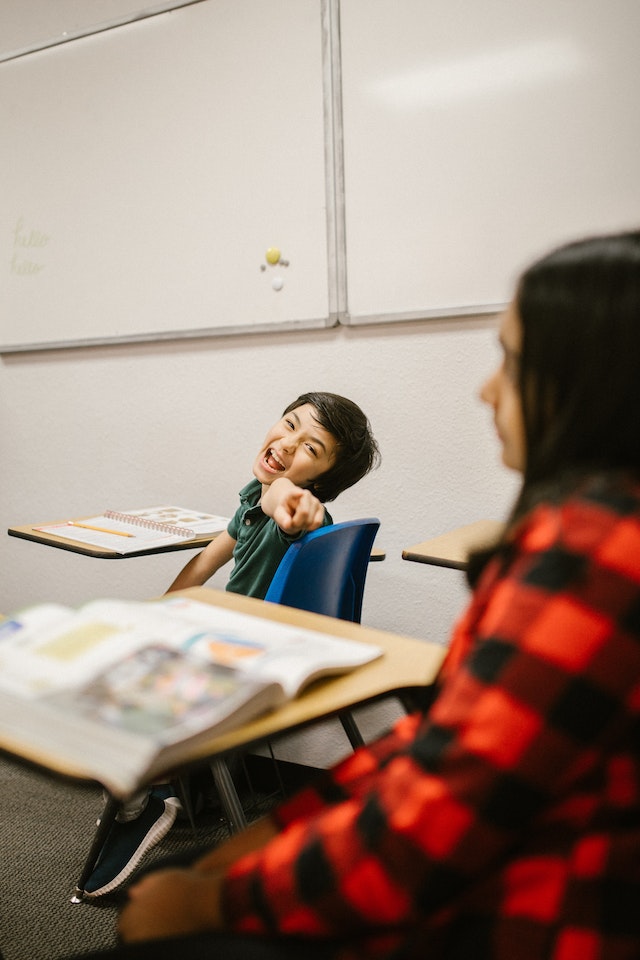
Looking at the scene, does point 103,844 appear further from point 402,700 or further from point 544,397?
point 544,397

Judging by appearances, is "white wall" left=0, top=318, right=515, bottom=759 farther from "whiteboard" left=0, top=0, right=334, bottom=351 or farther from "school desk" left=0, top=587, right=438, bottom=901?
"school desk" left=0, top=587, right=438, bottom=901

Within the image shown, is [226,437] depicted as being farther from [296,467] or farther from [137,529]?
[296,467]

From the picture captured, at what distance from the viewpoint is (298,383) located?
2412mm

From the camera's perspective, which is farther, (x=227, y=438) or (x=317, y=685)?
(x=227, y=438)

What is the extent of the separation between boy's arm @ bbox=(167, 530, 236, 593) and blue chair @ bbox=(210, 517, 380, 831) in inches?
19.0

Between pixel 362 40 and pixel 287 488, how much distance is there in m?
1.41

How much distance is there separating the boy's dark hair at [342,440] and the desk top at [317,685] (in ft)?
2.38

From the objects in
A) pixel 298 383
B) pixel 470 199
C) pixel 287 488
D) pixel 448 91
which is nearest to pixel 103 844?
pixel 287 488

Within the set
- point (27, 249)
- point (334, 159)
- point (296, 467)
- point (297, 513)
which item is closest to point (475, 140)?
point (334, 159)

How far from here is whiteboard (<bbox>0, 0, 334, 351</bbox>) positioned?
2.33 meters

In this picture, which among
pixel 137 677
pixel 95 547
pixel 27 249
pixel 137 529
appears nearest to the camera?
pixel 137 677

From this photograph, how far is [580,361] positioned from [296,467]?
1.24 m

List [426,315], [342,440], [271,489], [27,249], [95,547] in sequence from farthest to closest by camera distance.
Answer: [27,249] → [426,315] → [342,440] → [95,547] → [271,489]

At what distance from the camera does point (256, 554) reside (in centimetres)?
179
